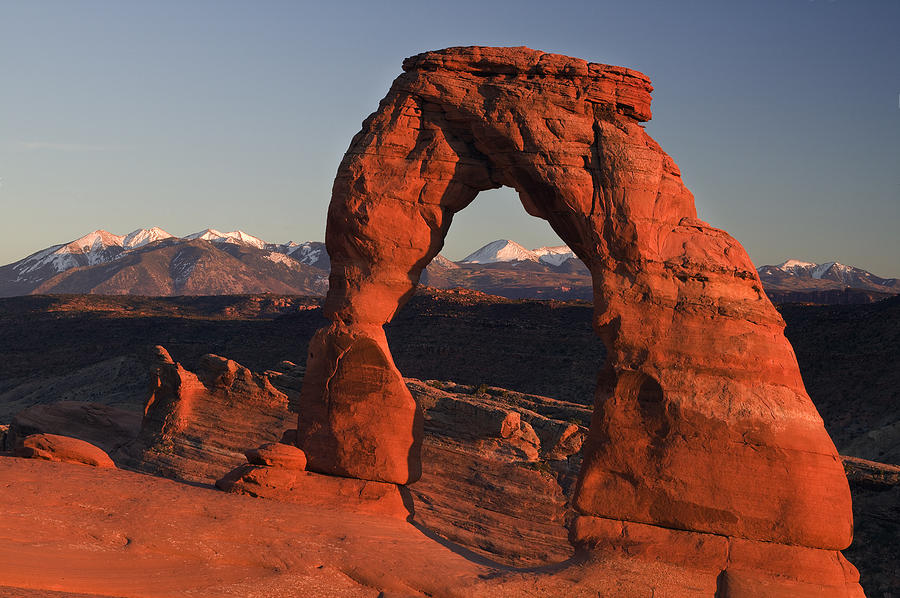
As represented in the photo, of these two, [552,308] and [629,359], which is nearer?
[629,359]

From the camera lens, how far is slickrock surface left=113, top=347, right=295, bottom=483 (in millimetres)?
27188

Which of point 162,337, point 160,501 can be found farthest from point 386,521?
point 162,337

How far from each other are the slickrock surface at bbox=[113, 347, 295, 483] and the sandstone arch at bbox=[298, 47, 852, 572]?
13084 mm

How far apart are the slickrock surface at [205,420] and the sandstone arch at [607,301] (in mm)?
13084

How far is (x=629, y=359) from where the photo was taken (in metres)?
13.4

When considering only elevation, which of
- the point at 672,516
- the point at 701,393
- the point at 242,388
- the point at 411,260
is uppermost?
the point at 411,260

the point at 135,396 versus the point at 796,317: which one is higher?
the point at 796,317

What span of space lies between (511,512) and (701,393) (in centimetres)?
1293

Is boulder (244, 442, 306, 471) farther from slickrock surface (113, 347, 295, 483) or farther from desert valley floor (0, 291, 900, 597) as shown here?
slickrock surface (113, 347, 295, 483)

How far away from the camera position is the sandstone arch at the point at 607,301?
1259cm

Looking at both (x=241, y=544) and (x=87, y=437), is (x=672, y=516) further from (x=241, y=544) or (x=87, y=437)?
(x=87, y=437)

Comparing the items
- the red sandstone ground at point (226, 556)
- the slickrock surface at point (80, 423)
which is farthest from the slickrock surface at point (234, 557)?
the slickrock surface at point (80, 423)

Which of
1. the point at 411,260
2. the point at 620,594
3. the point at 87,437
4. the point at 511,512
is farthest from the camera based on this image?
the point at 87,437

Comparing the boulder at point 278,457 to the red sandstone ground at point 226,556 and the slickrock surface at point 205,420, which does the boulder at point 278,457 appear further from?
the slickrock surface at point 205,420
